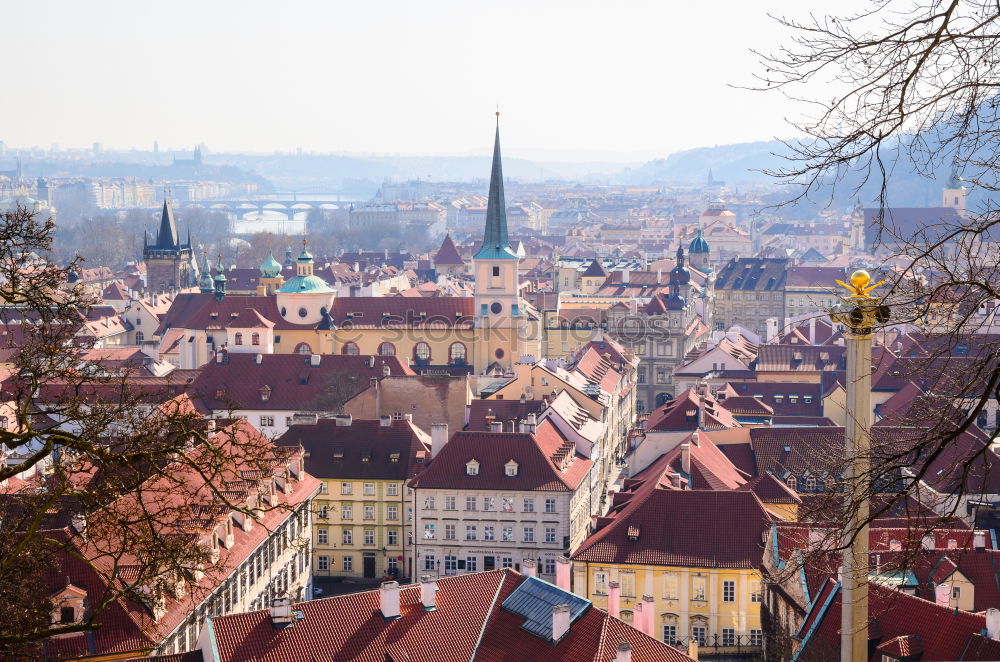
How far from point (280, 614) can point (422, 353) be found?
5774 centimetres

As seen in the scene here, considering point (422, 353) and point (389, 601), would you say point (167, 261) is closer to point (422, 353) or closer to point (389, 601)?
point (422, 353)

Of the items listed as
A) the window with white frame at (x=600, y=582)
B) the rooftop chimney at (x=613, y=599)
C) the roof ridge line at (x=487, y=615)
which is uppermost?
the roof ridge line at (x=487, y=615)

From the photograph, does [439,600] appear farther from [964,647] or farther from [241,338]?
[241,338]

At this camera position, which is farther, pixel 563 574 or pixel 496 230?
pixel 496 230

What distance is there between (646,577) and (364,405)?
26.7 metres

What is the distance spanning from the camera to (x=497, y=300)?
87.6 metres

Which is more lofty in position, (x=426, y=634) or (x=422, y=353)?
(x=426, y=634)

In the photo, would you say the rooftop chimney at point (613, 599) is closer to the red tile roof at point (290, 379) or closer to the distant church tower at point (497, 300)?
the red tile roof at point (290, 379)

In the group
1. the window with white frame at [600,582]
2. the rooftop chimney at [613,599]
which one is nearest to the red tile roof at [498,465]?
the window with white frame at [600,582]

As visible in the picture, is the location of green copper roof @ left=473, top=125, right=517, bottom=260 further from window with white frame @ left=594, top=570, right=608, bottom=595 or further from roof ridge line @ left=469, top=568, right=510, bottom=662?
roof ridge line @ left=469, top=568, right=510, bottom=662

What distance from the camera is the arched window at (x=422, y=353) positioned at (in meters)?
87.6

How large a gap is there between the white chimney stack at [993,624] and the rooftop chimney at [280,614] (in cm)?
1342

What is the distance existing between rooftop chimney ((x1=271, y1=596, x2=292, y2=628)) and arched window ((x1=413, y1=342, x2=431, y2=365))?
5738cm

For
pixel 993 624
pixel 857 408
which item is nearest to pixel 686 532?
pixel 993 624
